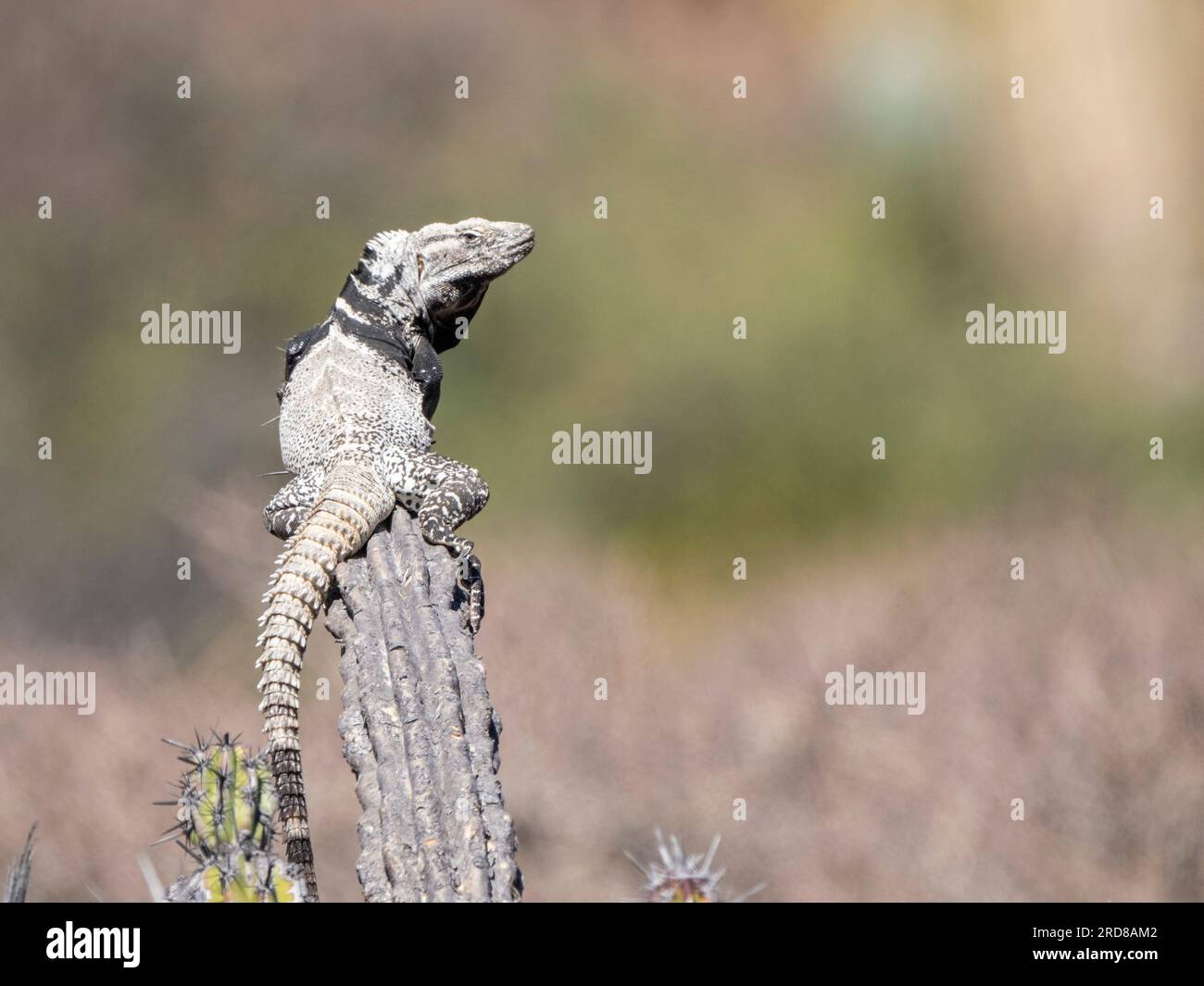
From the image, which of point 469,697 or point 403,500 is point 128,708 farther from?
point 469,697

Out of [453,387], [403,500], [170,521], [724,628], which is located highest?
[453,387]

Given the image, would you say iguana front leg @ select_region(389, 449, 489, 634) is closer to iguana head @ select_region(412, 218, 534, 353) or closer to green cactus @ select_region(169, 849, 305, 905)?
iguana head @ select_region(412, 218, 534, 353)

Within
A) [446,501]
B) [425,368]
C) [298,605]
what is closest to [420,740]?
[298,605]

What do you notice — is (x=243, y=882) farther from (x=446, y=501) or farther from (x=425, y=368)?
(x=425, y=368)

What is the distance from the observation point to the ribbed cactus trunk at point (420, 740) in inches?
251

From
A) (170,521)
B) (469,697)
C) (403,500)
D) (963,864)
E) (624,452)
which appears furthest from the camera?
(624,452)

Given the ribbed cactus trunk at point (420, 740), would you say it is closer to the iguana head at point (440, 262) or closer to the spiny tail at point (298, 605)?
the spiny tail at point (298, 605)

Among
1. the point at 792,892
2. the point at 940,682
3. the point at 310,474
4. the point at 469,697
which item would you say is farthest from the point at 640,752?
the point at 469,697

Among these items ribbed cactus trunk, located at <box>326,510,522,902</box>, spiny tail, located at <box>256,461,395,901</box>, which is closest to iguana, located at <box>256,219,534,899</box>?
spiny tail, located at <box>256,461,395,901</box>

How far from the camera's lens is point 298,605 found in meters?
8.28

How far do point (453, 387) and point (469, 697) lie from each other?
76.3ft

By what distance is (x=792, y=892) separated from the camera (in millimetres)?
21750

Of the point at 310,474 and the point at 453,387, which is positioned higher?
the point at 453,387

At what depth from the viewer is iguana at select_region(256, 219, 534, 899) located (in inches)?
322
